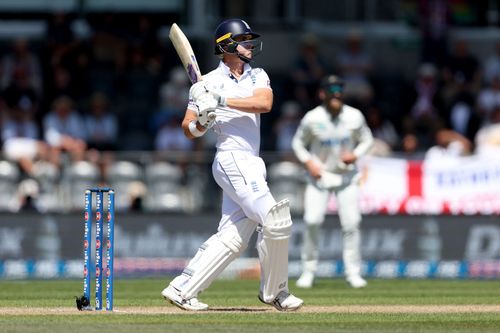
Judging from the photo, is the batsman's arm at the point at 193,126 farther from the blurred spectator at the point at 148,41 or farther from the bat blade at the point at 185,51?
the blurred spectator at the point at 148,41

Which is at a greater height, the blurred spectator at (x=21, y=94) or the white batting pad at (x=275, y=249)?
the blurred spectator at (x=21, y=94)

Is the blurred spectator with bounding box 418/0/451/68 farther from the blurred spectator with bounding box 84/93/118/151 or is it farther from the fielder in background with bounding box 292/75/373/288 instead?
the fielder in background with bounding box 292/75/373/288

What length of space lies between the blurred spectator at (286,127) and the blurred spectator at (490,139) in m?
2.32

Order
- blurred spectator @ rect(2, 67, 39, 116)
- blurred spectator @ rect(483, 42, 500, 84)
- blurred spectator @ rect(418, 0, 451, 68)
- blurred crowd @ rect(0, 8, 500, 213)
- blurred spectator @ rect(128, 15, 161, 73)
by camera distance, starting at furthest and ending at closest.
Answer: blurred spectator @ rect(418, 0, 451, 68) → blurred spectator @ rect(483, 42, 500, 84) → blurred spectator @ rect(128, 15, 161, 73) → blurred spectator @ rect(2, 67, 39, 116) → blurred crowd @ rect(0, 8, 500, 213)

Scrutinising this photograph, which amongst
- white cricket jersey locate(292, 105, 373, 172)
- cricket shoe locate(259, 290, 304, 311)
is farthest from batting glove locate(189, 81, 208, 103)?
white cricket jersey locate(292, 105, 373, 172)

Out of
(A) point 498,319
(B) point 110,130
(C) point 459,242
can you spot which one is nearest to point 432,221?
(C) point 459,242

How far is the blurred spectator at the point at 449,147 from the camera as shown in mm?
15797

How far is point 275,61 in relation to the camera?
1869 cm

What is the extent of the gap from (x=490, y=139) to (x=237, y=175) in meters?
8.32

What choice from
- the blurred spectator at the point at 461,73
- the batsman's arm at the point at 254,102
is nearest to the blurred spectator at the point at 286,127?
the blurred spectator at the point at 461,73

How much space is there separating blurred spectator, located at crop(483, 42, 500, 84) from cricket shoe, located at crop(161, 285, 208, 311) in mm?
10411

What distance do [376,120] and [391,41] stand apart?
2475 millimetres

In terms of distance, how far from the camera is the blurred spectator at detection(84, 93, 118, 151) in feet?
53.8

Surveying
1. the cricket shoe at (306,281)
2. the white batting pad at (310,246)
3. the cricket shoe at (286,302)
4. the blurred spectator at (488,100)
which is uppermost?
the blurred spectator at (488,100)
